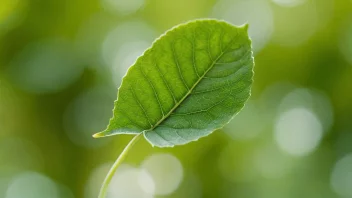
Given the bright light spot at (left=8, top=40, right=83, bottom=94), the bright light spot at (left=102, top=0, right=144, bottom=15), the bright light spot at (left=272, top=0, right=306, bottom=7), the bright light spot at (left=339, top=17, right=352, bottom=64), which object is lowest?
the bright light spot at (left=8, top=40, right=83, bottom=94)

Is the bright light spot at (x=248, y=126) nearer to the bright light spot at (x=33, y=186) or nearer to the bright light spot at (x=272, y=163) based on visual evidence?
the bright light spot at (x=272, y=163)

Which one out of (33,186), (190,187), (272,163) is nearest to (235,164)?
(272,163)

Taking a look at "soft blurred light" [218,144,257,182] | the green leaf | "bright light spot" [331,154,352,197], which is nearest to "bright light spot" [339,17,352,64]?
"bright light spot" [331,154,352,197]

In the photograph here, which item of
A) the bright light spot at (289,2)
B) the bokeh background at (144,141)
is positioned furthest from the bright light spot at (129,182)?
the bright light spot at (289,2)

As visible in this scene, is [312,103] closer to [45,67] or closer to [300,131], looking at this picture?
[300,131]

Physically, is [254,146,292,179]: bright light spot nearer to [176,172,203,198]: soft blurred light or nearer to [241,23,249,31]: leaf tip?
[176,172,203,198]: soft blurred light
